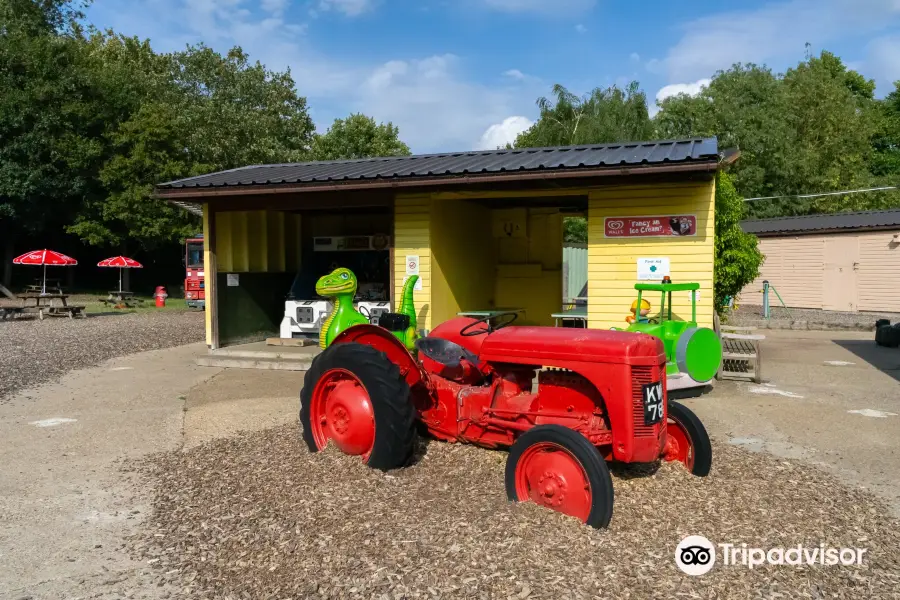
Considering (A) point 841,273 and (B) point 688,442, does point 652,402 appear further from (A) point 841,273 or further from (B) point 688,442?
(A) point 841,273

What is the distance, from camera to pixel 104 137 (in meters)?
28.6

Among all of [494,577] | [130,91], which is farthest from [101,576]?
[130,91]

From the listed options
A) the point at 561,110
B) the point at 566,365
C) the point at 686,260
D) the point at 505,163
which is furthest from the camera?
the point at 561,110

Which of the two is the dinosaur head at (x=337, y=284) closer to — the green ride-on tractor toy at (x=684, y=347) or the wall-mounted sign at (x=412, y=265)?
the wall-mounted sign at (x=412, y=265)

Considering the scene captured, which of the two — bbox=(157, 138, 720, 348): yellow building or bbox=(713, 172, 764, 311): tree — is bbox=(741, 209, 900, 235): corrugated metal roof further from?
bbox=(157, 138, 720, 348): yellow building

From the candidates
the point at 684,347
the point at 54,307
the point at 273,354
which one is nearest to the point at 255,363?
the point at 273,354

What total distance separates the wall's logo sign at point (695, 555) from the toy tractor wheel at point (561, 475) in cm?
40

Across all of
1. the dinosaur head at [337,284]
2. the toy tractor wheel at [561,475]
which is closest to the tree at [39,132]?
the dinosaur head at [337,284]

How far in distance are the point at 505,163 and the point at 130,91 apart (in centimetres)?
2597

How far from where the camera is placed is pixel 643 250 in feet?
29.3

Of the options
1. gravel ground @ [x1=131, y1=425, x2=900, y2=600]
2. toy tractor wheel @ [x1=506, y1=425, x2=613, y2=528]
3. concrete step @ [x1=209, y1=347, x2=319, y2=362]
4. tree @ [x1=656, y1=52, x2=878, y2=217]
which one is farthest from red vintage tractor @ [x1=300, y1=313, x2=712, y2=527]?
tree @ [x1=656, y1=52, x2=878, y2=217]

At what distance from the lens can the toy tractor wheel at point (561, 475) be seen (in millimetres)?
3721

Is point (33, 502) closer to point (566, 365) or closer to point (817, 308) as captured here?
point (566, 365)

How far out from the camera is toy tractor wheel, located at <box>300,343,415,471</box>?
15.4 ft
